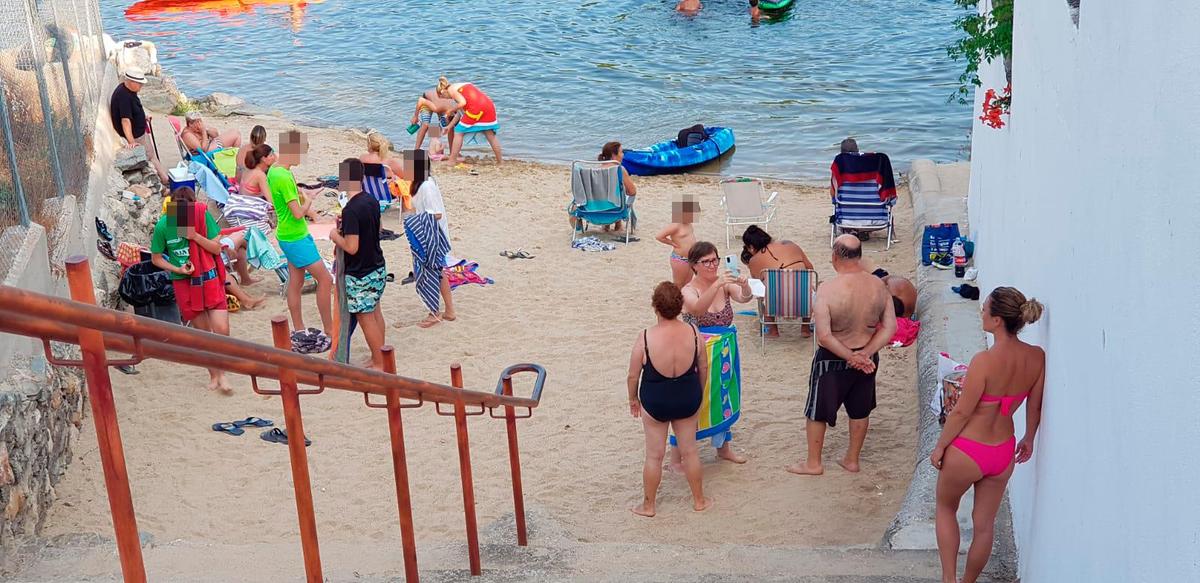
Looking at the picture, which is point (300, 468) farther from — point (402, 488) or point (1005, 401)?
point (1005, 401)

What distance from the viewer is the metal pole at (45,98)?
28.4ft

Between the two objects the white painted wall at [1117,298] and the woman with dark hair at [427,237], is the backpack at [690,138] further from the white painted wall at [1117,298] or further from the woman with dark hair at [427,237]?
the white painted wall at [1117,298]

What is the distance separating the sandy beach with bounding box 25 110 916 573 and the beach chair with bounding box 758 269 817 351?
25 centimetres

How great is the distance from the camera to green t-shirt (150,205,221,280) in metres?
7.53

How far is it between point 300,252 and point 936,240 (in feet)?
17.3

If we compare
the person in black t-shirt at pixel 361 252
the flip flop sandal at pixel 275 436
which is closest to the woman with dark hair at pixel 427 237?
the person in black t-shirt at pixel 361 252

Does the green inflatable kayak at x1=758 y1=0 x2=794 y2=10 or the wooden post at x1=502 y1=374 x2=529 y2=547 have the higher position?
the green inflatable kayak at x1=758 y1=0 x2=794 y2=10

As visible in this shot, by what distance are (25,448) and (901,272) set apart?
767 centimetres

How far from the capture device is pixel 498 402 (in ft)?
15.7

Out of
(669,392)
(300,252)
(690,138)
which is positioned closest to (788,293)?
(669,392)

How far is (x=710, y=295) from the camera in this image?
714cm

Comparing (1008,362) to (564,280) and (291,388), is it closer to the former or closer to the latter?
(291,388)

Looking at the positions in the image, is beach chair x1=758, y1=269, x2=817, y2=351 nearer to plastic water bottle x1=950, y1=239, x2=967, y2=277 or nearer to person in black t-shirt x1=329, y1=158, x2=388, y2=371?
plastic water bottle x1=950, y1=239, x2=967, y2=277

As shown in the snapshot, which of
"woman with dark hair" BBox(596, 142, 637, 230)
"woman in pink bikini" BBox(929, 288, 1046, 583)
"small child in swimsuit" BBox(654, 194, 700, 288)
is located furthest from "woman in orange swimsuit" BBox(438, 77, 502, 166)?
"woman in pink bikini" BBox(929, 288, 1046, 583)
